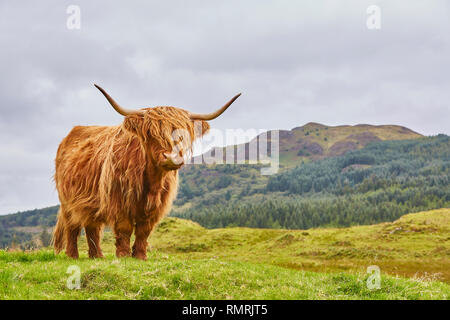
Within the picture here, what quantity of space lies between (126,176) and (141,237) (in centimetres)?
160

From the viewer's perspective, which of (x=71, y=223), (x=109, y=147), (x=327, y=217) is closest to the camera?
(x=109, y=147)

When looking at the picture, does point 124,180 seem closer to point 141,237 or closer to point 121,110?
point 141,237

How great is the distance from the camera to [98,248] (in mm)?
11227

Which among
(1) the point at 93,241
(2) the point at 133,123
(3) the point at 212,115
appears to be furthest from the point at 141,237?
(3) the point at 212,115

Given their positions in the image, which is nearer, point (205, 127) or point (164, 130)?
point (164, 130)

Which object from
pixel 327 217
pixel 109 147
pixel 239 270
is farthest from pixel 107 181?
pixel 327 217

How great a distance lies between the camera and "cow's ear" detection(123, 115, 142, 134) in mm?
8680

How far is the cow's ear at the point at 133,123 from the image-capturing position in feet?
28.5

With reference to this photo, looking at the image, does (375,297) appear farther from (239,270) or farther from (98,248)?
(98,248)

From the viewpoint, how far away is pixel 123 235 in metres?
9.51

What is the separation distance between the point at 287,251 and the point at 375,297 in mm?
36290

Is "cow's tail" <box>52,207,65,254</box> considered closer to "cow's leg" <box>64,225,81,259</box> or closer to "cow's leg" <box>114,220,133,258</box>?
"cow's leg" <box>64,225,81,259</box>

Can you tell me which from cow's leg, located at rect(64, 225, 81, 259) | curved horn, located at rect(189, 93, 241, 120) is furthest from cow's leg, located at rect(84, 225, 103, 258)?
curved horn, located at rect(189, 93, 241, 120)

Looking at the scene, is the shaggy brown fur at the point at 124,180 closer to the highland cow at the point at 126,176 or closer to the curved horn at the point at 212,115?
the highland cow at the point at 126,176
